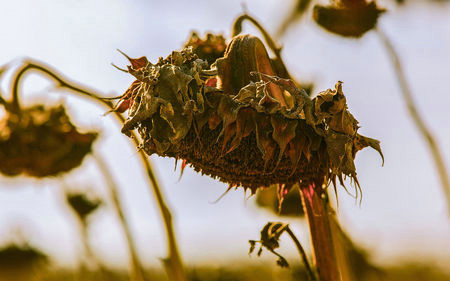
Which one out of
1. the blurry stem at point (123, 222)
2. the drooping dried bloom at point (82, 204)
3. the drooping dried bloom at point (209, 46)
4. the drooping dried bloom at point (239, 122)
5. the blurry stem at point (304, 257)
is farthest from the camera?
the drooping dried bloom at point (82, 204)

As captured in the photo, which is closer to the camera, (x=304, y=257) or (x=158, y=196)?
(x=304, y=257)

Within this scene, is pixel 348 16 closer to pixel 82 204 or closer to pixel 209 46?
pixel 209 46

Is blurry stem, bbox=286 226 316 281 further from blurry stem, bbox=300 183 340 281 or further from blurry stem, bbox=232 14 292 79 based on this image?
blurry stem, bbox=232 14 292 79

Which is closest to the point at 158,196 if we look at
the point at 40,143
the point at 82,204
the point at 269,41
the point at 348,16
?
the point at 269,41

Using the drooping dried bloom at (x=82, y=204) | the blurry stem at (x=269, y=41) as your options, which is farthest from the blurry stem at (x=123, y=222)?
the drooping dried bloom at (x=82, y=204)

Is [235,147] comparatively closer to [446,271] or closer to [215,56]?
[215,56]

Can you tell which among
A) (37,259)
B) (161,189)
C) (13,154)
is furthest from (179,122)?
(37,259)

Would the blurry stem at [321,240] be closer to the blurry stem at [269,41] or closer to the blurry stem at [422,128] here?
the blurry stem at [269,41]
